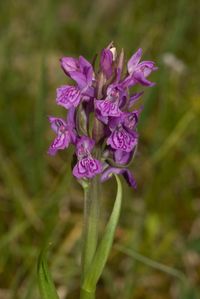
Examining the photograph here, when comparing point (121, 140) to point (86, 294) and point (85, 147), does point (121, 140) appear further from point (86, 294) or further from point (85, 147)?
point (86, 294)

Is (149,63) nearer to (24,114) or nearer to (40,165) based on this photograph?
(40,165)

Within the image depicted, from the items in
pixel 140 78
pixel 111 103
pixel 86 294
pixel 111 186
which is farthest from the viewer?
pixel 111 186

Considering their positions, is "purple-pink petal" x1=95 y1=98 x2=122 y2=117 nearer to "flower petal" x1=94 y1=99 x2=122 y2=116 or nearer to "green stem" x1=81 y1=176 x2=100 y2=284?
"flower petal" x1=94 y1=99 x2=122 y2=116

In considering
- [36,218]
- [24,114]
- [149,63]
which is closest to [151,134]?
[24,114]

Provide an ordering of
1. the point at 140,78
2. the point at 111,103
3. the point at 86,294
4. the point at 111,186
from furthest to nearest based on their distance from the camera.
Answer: the point at 111,186 < the point at 86,294 < the point at 140,78 < the point at 111,103

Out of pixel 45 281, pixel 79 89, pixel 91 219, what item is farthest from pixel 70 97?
pixel 45 281

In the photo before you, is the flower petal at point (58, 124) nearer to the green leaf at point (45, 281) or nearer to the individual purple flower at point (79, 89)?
the individual purple flower at point (79, 89)
